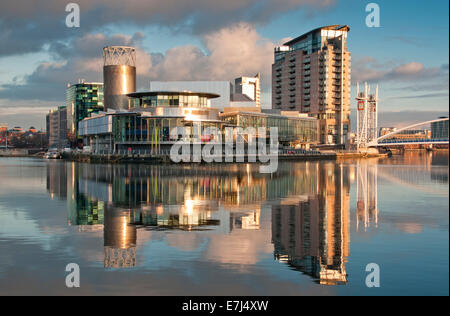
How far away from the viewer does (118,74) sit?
187 meters

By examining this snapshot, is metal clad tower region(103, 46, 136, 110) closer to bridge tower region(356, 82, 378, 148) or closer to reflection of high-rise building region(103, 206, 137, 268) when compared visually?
bridge tower region(356, 82, 378, 148)

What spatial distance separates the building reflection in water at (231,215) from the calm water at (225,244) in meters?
0.08

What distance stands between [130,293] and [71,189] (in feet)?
117

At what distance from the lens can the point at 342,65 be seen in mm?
198625

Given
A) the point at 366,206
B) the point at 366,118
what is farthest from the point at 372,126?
the point at 366,206

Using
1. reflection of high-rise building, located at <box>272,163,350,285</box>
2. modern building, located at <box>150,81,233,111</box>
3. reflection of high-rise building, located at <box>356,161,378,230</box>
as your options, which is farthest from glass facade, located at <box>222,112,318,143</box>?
reflection of high-rise building, located at <box>272,163,350,285</box>

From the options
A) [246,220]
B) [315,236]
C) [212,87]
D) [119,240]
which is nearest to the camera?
[119,240]

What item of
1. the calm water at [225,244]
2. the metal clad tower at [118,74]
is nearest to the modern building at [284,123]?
the metal clad tower at [118,74]

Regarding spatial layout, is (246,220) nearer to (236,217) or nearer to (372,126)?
(236,217)

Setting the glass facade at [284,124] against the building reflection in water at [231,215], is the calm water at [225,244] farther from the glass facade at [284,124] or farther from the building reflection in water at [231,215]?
the glass facade at [284,124]

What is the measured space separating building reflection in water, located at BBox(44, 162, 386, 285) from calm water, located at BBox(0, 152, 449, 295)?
76 millimetres

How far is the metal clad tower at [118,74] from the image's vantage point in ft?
613

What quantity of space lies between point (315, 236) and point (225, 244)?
4.72m
